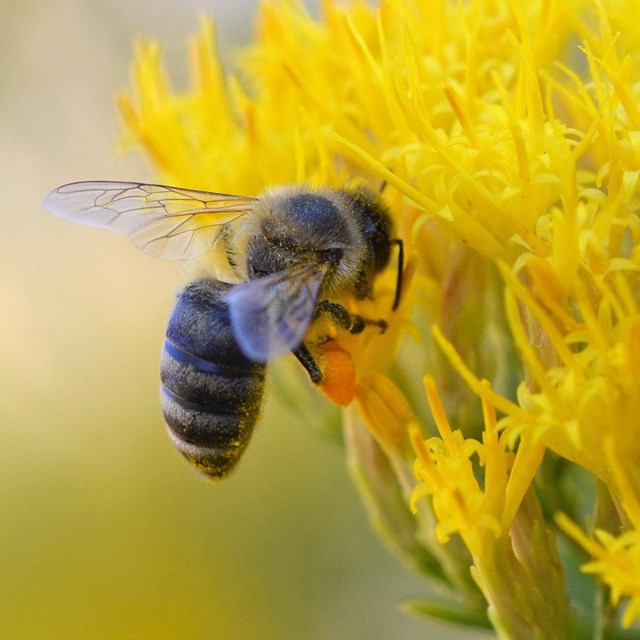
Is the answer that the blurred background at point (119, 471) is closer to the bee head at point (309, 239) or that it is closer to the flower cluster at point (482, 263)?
the flower cluster at point (482, 263)

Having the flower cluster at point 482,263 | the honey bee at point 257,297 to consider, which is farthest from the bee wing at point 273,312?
the flower cluster at point 482,263

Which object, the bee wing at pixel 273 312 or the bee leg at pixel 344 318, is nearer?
the bee wing at pixel 273 312

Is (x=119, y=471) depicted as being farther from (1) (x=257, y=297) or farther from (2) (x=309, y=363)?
(1) (x=257, y=297)

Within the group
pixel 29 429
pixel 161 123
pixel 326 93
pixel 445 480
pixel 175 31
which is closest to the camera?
pixel 445 480

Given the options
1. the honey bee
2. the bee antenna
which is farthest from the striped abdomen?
the bee antenna

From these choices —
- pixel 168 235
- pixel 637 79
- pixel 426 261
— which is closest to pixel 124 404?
pixel 168 235

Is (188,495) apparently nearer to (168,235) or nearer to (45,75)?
(168,235)

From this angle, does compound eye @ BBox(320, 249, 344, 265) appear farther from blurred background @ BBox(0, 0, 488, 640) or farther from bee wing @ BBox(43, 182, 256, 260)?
blurred background @ BBox(0, 0, 488, 640)
